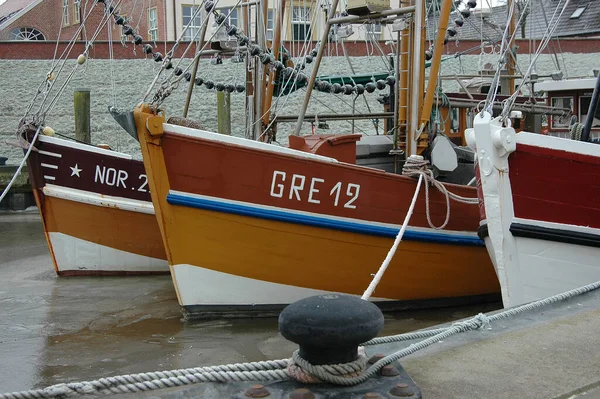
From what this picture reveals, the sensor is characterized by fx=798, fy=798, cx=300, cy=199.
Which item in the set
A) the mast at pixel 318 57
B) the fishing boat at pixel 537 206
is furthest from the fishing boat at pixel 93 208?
the fishing boat at pixel 537 206

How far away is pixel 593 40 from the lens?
89.2ft

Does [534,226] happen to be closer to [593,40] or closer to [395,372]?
[395,372]

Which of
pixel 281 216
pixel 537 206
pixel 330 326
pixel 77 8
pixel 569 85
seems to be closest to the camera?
pixel 330 326

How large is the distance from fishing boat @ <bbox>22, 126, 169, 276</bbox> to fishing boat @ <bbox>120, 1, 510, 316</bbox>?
2886 mm

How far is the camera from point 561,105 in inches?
409

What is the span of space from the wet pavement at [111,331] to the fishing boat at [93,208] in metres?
0.22

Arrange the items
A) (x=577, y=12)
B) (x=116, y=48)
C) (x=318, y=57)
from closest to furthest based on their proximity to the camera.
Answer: (x=318, y=57) → (x=116, y=48) → (x=577, y=12)

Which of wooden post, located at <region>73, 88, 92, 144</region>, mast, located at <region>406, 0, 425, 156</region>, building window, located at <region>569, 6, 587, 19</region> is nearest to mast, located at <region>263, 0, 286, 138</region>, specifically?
mast, located at <region>406, 0, 425, 156</region>

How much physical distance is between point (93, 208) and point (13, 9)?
3443cm

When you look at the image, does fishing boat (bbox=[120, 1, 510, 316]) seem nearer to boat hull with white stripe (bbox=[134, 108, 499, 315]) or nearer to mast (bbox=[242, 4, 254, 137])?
boat hull with white stripe (bbox=[134, 108, 499, 315])

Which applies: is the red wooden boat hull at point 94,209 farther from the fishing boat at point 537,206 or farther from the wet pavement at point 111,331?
the fishing boat at point 537,206

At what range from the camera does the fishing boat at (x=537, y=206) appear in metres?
6.00

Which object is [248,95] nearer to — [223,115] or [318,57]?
[318,57]

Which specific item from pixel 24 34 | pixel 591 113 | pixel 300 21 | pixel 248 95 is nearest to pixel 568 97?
pixel 300 21
